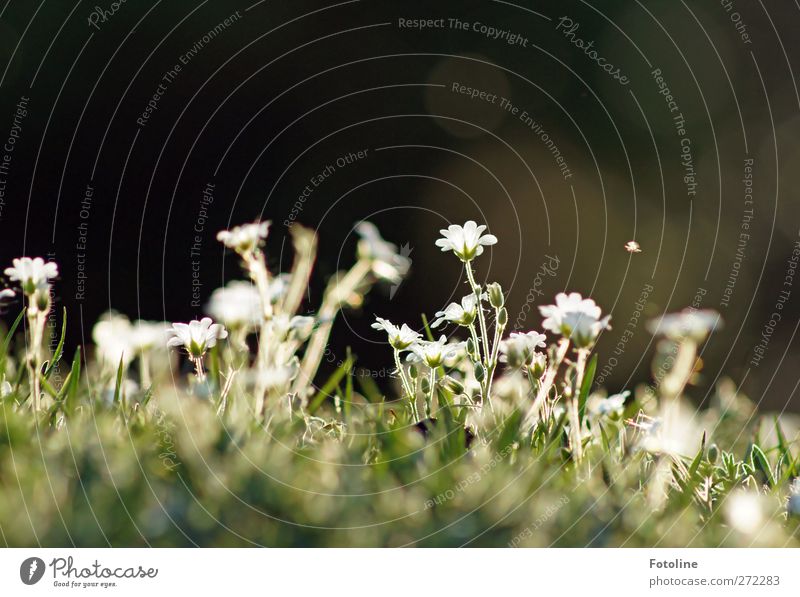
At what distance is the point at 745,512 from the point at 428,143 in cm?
205

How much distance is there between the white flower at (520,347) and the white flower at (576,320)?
8 cm

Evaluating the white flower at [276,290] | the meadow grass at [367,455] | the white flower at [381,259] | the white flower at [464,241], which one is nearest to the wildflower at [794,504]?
the meadow grass at [367,455]

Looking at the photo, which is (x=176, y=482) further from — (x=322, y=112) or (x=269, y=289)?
(x=322, y=112)

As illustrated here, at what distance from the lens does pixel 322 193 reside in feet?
10.2

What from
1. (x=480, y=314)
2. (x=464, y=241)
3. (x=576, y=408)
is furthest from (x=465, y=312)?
(x=576, y=408)

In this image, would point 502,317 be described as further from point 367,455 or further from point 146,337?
point 146,337

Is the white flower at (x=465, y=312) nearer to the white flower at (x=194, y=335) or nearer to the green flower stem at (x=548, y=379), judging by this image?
the green flower stem at (x=548, y=379)

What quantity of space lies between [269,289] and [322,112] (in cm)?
189
